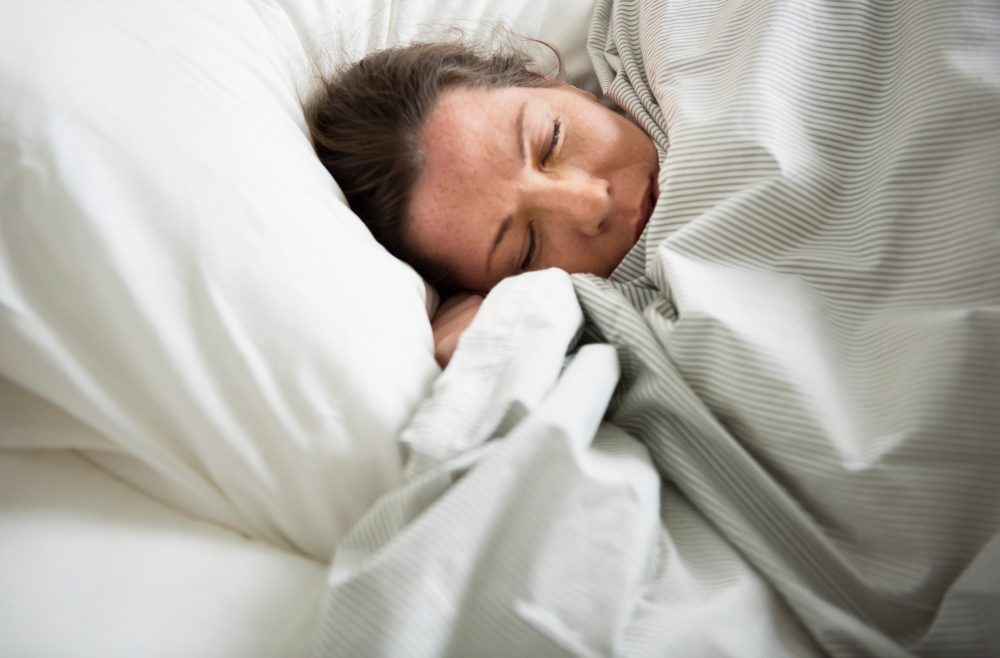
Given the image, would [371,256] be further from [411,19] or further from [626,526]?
[411,19]

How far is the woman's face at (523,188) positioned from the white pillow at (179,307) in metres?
0.25

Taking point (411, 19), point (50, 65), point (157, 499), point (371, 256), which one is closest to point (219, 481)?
point (157, 499)

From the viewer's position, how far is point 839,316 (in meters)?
0.71

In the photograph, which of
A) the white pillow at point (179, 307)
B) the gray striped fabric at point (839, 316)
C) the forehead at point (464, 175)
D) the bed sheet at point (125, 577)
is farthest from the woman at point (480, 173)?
the bed sheet at point (125, 577)

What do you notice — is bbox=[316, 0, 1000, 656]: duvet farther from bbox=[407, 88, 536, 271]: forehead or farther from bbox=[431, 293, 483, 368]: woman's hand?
bbox=[407, 88, 536, 271]: forehead

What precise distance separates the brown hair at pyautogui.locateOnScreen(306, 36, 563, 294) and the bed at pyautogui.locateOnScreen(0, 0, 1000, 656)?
0.65 feet

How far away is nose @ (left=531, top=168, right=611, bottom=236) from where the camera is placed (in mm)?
891

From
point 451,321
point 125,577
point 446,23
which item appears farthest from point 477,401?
point 446,23

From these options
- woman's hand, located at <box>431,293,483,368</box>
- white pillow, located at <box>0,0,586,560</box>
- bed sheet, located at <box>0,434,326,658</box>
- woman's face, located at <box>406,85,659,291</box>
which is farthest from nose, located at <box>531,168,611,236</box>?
bed sheet, located at <box>0,434,326,658</box>

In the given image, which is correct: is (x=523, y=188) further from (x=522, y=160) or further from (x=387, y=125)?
(x=387, y=125)

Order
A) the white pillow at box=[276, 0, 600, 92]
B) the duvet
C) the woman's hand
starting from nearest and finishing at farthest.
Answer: the duvet, the woman's hand, the white pillow at box=[276, 0, 600, 92]

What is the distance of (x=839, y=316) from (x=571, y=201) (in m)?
0.33

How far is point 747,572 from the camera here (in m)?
0.63

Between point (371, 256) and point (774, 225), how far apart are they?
406 mm
